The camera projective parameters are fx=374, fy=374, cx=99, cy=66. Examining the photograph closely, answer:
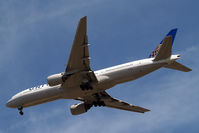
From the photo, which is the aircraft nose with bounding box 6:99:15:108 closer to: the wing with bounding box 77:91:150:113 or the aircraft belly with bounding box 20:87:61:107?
the aircraft belly with bounding box 20:87:61:107

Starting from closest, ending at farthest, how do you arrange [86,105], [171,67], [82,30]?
1. [82,30]
2. [171,67]
3. [86,105]

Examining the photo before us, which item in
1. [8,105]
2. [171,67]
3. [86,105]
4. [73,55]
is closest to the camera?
[73,55]

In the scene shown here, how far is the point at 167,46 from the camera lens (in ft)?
111

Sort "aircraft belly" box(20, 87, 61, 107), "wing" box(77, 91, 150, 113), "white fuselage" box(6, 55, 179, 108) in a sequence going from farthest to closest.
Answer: "wing" box(77, 91, 150, 113), "aircraft belly" box(20, 87, 61, 107), "white fuselage" box(6, 55, 179, 108)

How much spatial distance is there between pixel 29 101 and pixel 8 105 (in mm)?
2966

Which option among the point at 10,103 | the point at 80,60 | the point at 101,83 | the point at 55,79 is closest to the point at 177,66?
the point at 101,83

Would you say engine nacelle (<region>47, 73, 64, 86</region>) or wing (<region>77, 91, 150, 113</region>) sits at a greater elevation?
engine nacelle (<region>47, 73, 64, 86</region>)

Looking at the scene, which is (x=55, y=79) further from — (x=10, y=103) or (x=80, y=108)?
(x=80, y=108)

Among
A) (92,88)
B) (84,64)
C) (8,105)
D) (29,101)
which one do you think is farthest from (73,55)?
(8,105)

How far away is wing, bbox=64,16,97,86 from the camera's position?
101 feet

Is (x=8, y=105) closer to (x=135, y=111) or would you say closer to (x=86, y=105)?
(x=86, y=105)

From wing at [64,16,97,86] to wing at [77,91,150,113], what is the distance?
18.7ft

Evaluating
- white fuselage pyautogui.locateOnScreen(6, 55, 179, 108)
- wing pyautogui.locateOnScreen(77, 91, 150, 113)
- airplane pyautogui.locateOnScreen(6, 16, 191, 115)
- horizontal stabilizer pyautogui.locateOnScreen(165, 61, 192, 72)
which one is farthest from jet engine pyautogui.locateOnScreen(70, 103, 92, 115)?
horizontal stabilizer pyautogui.locateOnScreen(165, 61, 192, 72)

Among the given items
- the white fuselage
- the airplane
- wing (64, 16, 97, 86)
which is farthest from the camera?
the white fuselage
